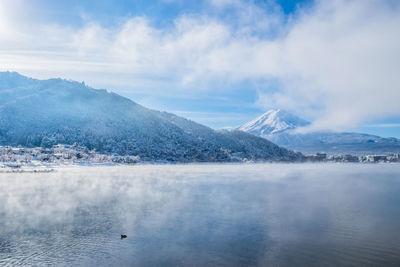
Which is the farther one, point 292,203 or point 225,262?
point 292,203

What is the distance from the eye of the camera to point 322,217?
107ft

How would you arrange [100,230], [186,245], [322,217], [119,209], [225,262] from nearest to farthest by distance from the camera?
[225,262] → [186,245] → [100,230] → [322,217] → [119,209]

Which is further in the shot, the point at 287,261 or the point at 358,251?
the point at 358,251

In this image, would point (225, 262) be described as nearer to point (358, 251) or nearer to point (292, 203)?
point (358, 251)

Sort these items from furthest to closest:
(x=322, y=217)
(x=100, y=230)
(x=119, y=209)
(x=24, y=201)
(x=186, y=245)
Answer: (x=24, y=201), (x=119, y=209), (x=322, y=217), (x=100, y=230), (x=186, y=245)

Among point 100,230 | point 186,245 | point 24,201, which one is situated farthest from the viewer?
point 24,201

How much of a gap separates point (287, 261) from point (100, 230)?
1584 cm

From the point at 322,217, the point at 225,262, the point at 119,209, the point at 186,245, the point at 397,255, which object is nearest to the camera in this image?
the point at 225,262

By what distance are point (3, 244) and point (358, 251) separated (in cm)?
2502

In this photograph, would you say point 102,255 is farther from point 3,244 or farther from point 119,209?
point 119,209

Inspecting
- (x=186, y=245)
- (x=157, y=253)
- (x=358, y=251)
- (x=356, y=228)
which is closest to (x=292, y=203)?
(x=356, y=228)

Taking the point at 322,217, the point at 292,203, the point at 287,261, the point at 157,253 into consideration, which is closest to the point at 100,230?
the point at 157,253

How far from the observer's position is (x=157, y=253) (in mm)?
20625

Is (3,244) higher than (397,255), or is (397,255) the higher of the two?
(397,255)
